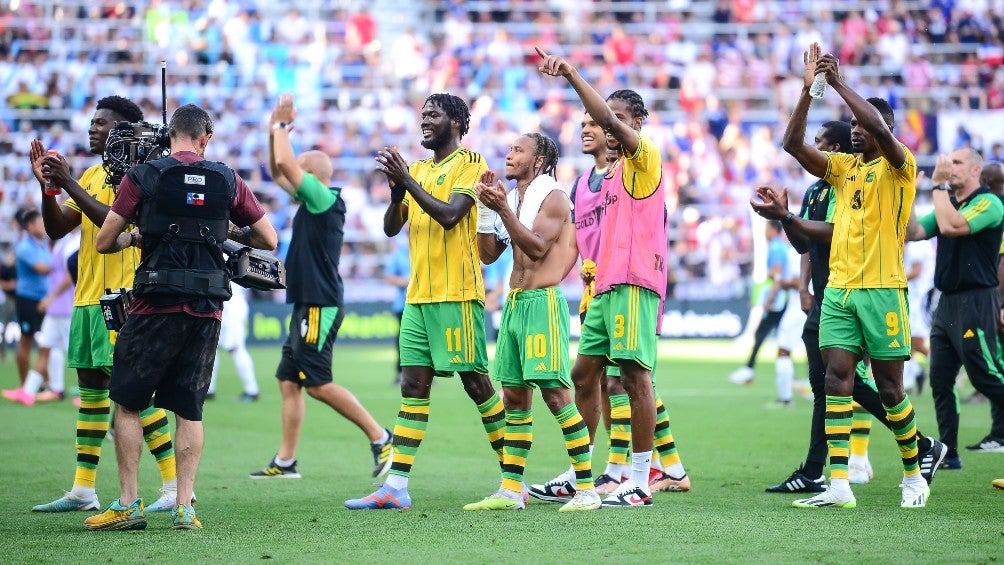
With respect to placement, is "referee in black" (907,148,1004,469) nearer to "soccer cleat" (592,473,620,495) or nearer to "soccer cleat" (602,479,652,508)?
"soccer cleat" (592,473,620,495)

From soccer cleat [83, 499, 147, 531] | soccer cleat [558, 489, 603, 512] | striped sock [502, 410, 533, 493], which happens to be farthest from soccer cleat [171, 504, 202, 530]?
soccer cleat [558, 489, 603, 512]

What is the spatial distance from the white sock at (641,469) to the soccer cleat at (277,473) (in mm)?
3167

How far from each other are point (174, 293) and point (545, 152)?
110 inches

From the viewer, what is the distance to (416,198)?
8109mm

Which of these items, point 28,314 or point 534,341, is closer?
point 534,341

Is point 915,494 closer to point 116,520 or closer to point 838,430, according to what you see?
point 838,430

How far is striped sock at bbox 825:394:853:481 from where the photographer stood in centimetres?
834

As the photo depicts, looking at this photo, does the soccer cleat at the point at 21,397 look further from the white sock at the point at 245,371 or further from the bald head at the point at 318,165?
the bald head at the point at 318,165

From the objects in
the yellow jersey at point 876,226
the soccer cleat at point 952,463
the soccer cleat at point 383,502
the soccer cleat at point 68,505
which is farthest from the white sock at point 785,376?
the soccer cleat at point 68,505

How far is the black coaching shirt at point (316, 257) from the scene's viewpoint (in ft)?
34.7

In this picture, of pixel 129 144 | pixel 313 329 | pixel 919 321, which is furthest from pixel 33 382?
pixel 919 321

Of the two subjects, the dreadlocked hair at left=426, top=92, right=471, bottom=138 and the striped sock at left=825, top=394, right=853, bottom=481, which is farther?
the dreadlocked hair at left=426, top=92, right=471, bottom=138

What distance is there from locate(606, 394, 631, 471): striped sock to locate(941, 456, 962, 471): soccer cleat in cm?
320

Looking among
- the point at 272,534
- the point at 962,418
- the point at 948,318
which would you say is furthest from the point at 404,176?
the point at 962,418
